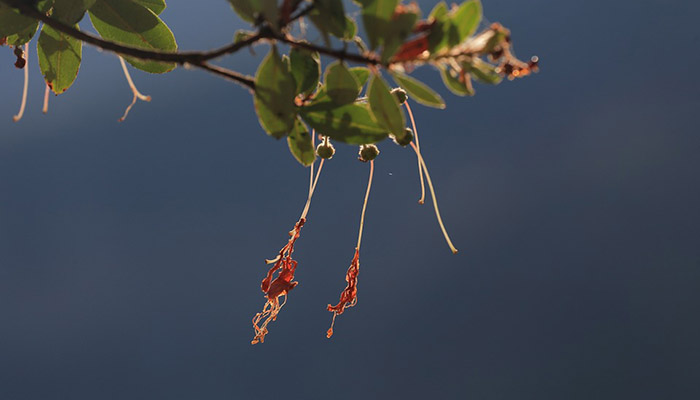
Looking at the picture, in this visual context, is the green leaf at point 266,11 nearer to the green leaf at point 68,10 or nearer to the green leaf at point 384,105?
the green leaf at point 384,105

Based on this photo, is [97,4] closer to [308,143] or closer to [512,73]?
[308,143]

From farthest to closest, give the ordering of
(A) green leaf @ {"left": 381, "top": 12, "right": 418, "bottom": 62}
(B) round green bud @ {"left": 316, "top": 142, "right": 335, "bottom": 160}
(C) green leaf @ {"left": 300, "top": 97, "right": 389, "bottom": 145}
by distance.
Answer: (B) round green bud @ {"left": 316, "top": 142, "right": 335, "bottom": 160} < (C) green leaf @ {"left": 300, "top": 97, "right": 389, "bottom": 145} < (A) green leaf @ {"left": 381, "top": 12, "right": 418, "bottom": 62}

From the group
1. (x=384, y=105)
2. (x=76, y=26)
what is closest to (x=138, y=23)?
(x=76, y=26)

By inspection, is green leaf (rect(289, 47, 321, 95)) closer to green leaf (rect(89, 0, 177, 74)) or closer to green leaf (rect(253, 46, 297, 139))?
green leaf (rect(253, 46, 297, 139))

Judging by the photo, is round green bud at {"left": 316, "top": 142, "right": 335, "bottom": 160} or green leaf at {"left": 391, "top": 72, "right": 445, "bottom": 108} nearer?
green leaf at {"left": 391, "top": 72, "right": 445, "bottom": 108}

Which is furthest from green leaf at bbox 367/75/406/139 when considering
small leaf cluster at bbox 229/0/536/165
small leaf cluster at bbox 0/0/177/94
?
small leaf cluster at bbox 0/0/177/94
